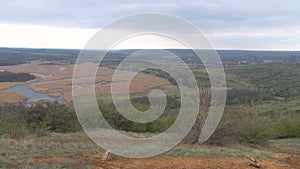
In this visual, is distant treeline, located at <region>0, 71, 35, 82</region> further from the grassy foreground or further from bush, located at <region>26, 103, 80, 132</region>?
the grassy foreground

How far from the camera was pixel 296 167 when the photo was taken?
12867 mm

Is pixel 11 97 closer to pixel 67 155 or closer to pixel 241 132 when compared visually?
pixel 241 132

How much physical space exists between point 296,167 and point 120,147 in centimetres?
642

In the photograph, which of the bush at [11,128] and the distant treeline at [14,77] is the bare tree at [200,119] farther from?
the distant treeline at [14,77]

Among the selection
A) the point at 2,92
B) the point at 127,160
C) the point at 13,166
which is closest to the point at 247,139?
the point at 127,160

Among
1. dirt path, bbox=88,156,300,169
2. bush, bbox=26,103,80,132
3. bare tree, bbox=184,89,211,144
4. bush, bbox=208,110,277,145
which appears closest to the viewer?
dirt path, bbox=88,156,300,169

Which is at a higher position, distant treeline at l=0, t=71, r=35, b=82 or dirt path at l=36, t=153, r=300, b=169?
dirt path at l=36, t=153, r=300, b=169

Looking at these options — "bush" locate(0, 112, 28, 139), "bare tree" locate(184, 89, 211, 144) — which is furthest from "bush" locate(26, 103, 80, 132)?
"bare tree" locate(184, 89, 211, 144)

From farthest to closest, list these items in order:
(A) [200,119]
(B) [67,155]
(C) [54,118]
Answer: (C) [54,118] < (A) [200,119] < (B) [67,155]

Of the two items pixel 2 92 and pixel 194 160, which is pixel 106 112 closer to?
pixel 194 160

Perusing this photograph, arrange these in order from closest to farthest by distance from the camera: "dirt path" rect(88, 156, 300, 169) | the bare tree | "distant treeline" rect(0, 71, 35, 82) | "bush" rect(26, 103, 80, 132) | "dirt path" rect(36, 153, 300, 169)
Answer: "dirt path" rect(36, 153, 300, 169) < "dirt path" rect(88, 156, 300, 169) < the bare tree < "bush" rect(26, 103, 80, 132) < "distant treeline" rect(0, 71, 35, 82)

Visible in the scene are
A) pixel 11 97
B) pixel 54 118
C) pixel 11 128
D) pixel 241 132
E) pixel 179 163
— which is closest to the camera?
pixel 179 163

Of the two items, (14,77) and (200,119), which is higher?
(200,119)

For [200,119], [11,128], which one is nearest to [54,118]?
[11,128]
